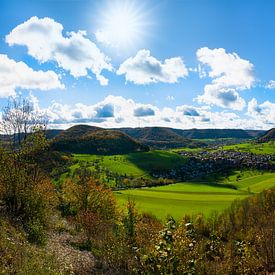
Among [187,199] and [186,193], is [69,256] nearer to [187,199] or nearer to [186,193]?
[187,199]

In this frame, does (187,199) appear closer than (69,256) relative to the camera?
No

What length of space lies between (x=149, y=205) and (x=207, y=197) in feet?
98.0

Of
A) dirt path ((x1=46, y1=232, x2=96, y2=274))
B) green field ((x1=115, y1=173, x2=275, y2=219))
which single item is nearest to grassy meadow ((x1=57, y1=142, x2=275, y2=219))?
green field ((x1=115, y1=173, x2=275, y2=219))

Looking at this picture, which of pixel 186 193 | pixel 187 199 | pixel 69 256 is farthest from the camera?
pixel 186 193

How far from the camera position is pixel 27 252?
16922mm

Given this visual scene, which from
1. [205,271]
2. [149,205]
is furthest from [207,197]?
[205,271]

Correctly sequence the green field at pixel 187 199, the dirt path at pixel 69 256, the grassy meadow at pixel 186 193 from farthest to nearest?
the grassy meadow at pixel 186 193
the green field at pixel 187 199
the dirt path at pixel 69 256

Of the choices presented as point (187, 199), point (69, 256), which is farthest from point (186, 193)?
point (69, 256)

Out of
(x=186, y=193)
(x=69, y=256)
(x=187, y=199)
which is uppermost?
(x=69, y=256)

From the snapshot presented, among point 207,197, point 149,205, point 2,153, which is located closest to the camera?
point 2,153

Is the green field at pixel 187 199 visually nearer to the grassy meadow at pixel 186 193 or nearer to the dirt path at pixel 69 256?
the grassy meadow at pixel 186 193

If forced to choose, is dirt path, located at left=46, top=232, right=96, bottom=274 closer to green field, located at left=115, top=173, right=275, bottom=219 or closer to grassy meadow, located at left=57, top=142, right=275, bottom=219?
grassy meadow, located at left=57, top=142, right=275, bottom=219

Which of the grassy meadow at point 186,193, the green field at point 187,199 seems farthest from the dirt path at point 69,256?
the green field at point 187,199

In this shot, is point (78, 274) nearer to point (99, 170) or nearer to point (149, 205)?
point (149, 205)
